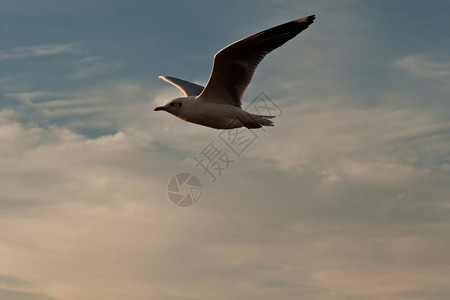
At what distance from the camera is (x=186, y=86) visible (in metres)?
20.6

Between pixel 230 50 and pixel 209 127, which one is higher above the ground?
pixel 230 50

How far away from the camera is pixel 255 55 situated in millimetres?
16203

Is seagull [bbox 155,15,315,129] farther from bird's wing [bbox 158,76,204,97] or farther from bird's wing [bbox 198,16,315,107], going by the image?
bird's wing [bbox 158,76,204,97]

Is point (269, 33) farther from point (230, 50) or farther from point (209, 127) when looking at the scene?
point (209, 127)

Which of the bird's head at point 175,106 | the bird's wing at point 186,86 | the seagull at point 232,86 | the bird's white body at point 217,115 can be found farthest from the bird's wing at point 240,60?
the bird's wing at point 186,86

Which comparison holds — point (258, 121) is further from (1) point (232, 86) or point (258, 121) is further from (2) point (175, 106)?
(2) point (175, 106)

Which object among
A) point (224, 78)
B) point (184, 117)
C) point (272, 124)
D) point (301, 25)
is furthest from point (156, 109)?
point (301, 25)

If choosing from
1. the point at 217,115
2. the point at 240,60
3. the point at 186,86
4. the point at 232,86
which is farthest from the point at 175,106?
the point at 186,86

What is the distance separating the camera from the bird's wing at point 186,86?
19.7 metres

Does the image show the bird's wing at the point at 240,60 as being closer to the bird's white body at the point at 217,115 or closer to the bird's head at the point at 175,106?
the bird's white body at the point at 217,115

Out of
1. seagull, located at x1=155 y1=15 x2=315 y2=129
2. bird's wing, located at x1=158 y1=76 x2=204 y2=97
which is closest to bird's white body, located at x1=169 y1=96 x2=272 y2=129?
seagull, located at x1=155 y1=15 x2=315 y2=129

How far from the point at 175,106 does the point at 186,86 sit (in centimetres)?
371

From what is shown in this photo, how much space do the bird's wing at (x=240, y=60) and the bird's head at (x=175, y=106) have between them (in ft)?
1.80

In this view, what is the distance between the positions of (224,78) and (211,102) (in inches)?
29.9
